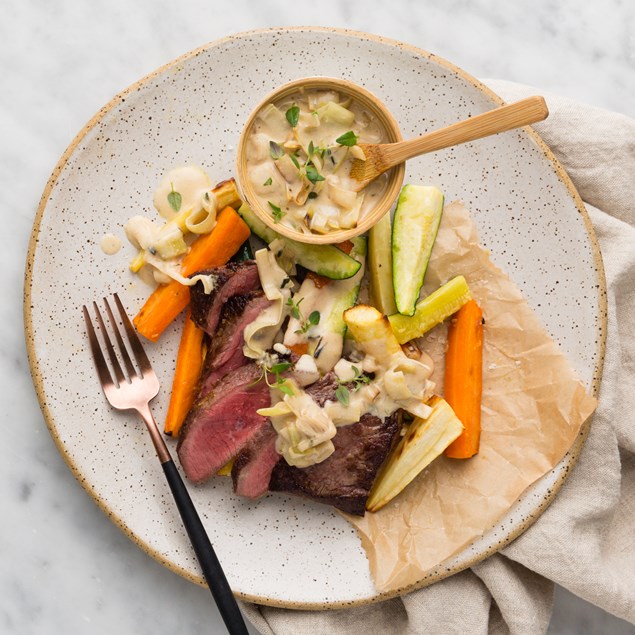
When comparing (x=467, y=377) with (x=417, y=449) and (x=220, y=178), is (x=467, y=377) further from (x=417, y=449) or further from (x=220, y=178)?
(x=220, y=178)

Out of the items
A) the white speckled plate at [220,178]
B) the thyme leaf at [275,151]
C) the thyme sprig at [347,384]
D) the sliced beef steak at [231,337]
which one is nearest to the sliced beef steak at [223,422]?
the sliced beef steak at [231,337]

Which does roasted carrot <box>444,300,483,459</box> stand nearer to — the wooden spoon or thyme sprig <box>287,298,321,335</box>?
thyme sprig <box>287,298,321,335</box>

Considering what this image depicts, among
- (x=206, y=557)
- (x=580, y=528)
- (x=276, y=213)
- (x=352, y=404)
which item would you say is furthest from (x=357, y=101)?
(x=580, y=528)

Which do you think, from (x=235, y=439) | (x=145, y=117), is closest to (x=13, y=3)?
(x=145, y=117)

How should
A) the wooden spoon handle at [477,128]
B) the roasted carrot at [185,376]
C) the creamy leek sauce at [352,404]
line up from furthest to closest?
the roasted carrot at [185,376]
the creamy leek sauce at [352,404]
the wooden spoon handle at [477,128]

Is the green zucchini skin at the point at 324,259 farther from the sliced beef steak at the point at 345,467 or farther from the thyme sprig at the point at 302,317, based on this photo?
the sliced beef steak at the point at 345,467

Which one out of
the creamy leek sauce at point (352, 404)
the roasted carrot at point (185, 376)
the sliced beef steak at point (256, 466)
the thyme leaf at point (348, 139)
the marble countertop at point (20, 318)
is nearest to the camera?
the thyme leaf at point (348, 139)

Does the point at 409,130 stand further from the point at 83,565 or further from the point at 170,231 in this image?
the point at 83,565
